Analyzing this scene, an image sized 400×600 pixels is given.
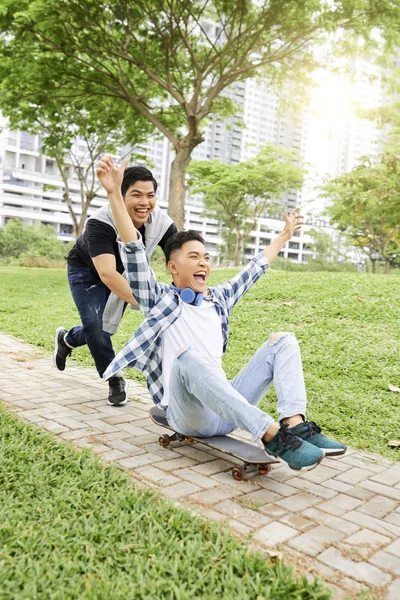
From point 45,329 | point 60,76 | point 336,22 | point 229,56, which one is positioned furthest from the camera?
point 229,56

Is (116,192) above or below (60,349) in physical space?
above

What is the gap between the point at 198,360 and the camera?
293 centimetres

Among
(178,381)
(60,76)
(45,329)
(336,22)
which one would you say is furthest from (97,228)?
(60,76)

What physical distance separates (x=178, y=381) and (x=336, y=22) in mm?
10658

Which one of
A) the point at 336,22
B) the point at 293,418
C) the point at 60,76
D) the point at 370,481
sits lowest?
the point at 370,481

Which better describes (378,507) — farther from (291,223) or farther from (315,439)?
(291,223)

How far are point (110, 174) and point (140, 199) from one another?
2.21 feet

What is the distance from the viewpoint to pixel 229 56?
562 inches

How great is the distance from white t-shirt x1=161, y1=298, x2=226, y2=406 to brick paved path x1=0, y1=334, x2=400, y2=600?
0.53 metres

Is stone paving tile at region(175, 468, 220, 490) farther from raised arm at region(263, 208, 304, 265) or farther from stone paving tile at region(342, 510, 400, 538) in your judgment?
raised arm at region(263, 208, 304, 265)

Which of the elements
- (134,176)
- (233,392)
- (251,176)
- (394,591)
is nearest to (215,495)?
(233,392)

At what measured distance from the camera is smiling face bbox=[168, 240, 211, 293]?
325 centimetres

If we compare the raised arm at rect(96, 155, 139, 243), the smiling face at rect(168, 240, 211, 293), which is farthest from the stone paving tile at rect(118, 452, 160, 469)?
the raised arm at rect(96, 155, 139, 243)

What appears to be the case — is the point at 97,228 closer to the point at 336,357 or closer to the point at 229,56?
the point at 336,357
